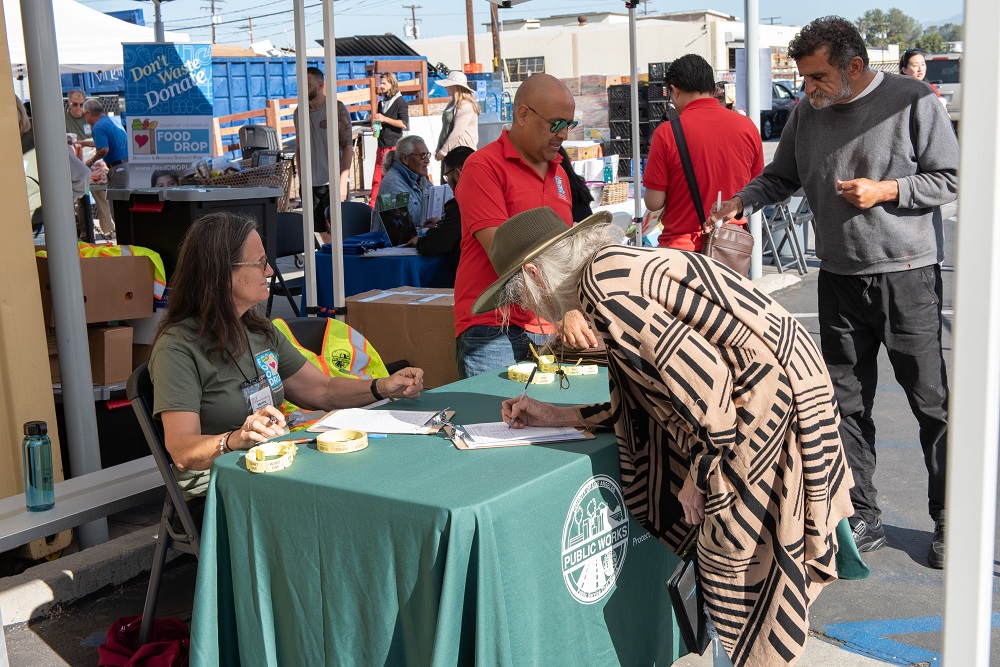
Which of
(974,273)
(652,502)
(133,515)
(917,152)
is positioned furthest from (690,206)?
(974,273)

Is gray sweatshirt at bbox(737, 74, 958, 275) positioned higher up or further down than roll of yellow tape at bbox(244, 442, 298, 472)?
higher up

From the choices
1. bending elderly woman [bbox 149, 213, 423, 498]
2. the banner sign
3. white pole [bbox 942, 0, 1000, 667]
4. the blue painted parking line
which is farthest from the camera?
the banner sign

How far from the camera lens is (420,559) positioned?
6.52 ft

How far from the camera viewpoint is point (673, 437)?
2291mm

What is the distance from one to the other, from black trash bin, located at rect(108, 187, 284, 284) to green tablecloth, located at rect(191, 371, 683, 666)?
2.89m

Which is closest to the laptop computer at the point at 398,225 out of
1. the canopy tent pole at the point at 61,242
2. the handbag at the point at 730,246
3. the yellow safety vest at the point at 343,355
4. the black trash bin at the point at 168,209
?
the black trash bin at the point at 168,209

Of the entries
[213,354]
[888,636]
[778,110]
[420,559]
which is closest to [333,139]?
[213,354]

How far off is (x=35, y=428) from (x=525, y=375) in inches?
68.3

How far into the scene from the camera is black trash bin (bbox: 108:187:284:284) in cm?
509

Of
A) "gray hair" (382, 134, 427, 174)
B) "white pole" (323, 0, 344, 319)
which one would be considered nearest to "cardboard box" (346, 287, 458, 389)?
"white pole" (323, 0, 344, 319)

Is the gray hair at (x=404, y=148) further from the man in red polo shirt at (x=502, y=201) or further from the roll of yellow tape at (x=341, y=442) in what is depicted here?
the roll of yellow tape at (x=341, y=442)

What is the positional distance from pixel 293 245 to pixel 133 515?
2895 mm

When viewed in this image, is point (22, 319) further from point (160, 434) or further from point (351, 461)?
point (351, 461)

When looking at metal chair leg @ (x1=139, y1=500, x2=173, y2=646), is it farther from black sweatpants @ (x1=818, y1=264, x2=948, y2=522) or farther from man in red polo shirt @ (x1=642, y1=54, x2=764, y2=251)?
man in red polo shirt @ (x1=642, y1=54, x2=764, y2=251)
